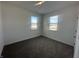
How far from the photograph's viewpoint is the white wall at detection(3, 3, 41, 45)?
422 cm

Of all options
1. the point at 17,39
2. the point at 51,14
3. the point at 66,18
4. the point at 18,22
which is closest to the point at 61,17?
the point at 66,18

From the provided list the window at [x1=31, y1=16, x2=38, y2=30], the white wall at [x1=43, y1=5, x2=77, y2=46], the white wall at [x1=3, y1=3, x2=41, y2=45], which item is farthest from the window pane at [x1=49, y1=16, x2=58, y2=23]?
the white wall at [x1=3, y1=3, x2=41, y2=45]

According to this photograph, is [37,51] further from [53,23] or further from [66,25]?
[53,23]

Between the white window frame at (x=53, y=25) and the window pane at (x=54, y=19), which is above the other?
the window pane at (x=54, y=19)

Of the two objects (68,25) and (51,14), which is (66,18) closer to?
(68,25)

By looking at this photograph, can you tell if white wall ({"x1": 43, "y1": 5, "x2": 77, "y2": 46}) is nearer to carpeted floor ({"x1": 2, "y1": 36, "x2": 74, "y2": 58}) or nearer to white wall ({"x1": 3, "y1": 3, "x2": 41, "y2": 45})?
carpeted floor ({"x1": 2, "y1": 36, "x2": 74, "y2": 58})

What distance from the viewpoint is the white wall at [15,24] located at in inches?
166

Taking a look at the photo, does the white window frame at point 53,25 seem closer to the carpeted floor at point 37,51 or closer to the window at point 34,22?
the window at point 34,22

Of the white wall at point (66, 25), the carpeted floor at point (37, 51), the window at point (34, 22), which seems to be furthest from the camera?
the window at point (34, 22)

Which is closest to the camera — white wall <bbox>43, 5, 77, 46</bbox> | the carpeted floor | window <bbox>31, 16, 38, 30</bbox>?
the carpeted floor

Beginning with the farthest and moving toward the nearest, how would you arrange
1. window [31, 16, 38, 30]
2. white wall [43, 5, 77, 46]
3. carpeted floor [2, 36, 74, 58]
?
window [31, 16, 38, 30], white wall [43, 5, 77, 46], carpeted floor [2, 36, 74, 58]

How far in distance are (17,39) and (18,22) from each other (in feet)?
3.32

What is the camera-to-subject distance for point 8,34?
438 centimetres

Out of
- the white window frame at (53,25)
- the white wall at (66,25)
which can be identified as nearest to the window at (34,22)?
the white window frame at (53,25)
